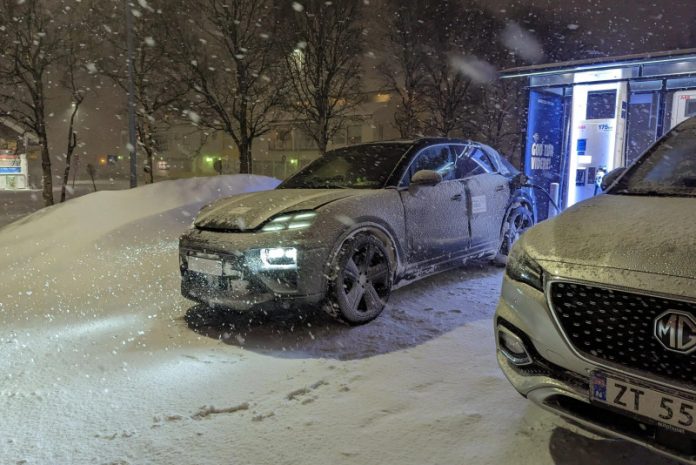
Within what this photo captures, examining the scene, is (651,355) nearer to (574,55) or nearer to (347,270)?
(347,270)

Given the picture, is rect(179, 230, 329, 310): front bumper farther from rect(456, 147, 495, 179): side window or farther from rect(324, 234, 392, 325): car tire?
rect(456, 147, 495, 179): side window

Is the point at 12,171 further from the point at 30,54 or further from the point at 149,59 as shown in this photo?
the point at 30,54

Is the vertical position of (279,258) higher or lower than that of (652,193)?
lower

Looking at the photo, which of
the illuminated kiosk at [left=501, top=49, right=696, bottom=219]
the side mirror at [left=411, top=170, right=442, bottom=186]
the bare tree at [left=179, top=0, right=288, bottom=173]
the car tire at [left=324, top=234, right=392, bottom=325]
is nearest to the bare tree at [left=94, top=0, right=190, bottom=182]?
the bare tree at [left=179, top=0, right=288, bottom=173]

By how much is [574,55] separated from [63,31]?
20.9 m

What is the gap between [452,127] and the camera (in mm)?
25500

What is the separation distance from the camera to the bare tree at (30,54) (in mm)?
15094

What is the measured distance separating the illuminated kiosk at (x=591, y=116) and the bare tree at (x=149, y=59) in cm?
1227

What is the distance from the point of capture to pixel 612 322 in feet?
6.72

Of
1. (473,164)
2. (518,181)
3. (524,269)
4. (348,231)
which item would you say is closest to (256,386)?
(348,231)

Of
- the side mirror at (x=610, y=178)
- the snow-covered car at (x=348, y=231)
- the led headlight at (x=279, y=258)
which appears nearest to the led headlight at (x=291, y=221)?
the snow-covered car at (x=348, y=231)

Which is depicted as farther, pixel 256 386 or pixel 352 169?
pixel 352 169

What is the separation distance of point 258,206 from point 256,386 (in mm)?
1539

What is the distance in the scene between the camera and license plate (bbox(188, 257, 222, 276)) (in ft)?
12.8
